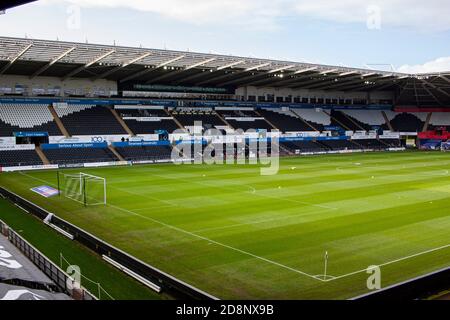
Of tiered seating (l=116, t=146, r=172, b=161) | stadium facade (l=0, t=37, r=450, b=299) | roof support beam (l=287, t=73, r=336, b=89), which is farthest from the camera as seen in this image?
roof support beam (l=287, t=73, r=336, b=89)

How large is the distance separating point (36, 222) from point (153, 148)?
3418 centimetres

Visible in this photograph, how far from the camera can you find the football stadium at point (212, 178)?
51.5 feet

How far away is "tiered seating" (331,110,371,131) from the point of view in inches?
3113

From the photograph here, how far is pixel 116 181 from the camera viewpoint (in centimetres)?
3816

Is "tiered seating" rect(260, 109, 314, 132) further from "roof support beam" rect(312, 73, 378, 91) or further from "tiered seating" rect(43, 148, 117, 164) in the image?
"tiered seating" rect(43, 148, 117, 164)

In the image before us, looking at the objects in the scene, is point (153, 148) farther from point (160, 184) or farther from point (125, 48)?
point (160, 184)

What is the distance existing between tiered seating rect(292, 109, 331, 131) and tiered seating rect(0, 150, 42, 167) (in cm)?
4311

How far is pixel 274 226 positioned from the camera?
22.6 m

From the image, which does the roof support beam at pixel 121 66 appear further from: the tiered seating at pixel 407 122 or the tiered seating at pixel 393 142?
the tiered seating at pixel 407 122

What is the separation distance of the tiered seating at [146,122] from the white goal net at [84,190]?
20805 mm

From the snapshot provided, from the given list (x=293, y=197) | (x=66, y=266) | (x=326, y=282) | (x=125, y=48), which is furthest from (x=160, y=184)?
(x=326, y=282)

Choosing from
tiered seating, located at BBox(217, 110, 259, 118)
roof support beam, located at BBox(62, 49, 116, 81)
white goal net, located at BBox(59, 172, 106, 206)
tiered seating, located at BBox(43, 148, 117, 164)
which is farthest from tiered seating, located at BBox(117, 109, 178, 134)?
white goal net, located at BBox(59, 172, 106, 206)

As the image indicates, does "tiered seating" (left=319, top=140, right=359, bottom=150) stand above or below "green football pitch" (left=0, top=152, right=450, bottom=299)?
above

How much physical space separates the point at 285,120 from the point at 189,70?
21.3 metres
